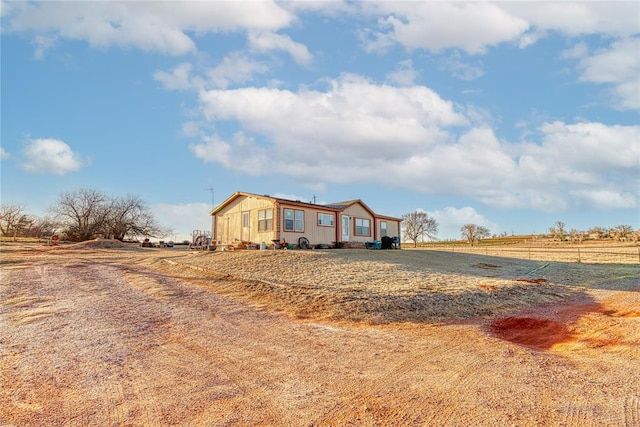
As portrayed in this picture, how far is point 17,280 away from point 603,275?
2376cm

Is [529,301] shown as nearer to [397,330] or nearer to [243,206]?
[397,330]

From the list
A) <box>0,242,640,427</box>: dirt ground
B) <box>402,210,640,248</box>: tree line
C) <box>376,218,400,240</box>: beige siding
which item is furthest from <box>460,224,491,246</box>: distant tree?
<box>0,242,640,427</box>: dirt ground

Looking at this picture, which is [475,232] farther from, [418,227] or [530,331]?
[530,331]

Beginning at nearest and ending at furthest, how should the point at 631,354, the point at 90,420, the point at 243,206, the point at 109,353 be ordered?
the point at 90,420 < the point at 109,353 < the point at 631,354 < the point at 243,206

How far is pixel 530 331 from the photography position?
27.0 feet

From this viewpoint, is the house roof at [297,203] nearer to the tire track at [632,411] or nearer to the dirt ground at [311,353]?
the dirt ground at [311,353]

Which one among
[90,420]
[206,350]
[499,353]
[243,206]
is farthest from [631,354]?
[243,206]

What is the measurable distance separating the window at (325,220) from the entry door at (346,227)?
1.45m

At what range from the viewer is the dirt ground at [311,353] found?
4.04 meters

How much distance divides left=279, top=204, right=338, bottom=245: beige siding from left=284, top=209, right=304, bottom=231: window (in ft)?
0.62

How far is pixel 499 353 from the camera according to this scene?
20.2 feet

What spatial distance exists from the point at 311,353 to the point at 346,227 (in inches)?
797

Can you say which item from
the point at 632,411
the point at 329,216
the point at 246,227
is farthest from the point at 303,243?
the point at 632,411

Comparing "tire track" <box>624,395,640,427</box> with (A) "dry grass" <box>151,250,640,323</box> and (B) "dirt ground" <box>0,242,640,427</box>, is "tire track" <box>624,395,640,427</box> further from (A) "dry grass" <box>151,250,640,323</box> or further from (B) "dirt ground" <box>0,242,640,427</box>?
(A) "dry grass" <box>151,250,640,323</box>
